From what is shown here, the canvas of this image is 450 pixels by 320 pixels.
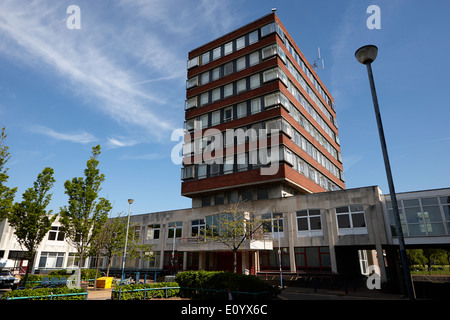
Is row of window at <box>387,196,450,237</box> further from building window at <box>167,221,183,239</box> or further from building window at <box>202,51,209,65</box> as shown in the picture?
building window at <box>202,51,209,65</box>

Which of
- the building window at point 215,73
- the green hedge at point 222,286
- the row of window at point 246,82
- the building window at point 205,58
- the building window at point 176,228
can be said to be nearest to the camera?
the green hedge at point 222,286

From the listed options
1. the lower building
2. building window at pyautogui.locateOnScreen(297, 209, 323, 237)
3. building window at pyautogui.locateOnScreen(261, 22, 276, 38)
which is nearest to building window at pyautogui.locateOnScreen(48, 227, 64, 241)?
the lower building

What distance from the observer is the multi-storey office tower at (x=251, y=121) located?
36719 millimetres

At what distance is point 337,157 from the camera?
5750cm

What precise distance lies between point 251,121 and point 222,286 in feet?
78.5

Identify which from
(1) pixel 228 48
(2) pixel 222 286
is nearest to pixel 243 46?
(1) pixel 228 48

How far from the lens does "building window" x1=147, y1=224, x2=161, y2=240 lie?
46509 mm

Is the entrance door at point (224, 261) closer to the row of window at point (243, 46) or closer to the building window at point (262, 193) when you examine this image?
the building window at point (262, 193)

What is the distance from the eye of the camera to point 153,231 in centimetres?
4709

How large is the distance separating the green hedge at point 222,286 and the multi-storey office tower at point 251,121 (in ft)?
56.1

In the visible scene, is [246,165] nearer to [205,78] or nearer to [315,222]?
[315,222]

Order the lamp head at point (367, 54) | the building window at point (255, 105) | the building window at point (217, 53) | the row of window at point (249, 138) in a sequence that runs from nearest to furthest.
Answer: the lamp head at point (367, 54)
the row of window at point (249, 138)
the building window at point (255, 105)
the building window at point (217, 53)

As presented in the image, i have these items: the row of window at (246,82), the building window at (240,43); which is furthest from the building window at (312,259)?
the building window at (240,43)

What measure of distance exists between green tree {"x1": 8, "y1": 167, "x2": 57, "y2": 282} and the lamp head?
2815 centimetres
